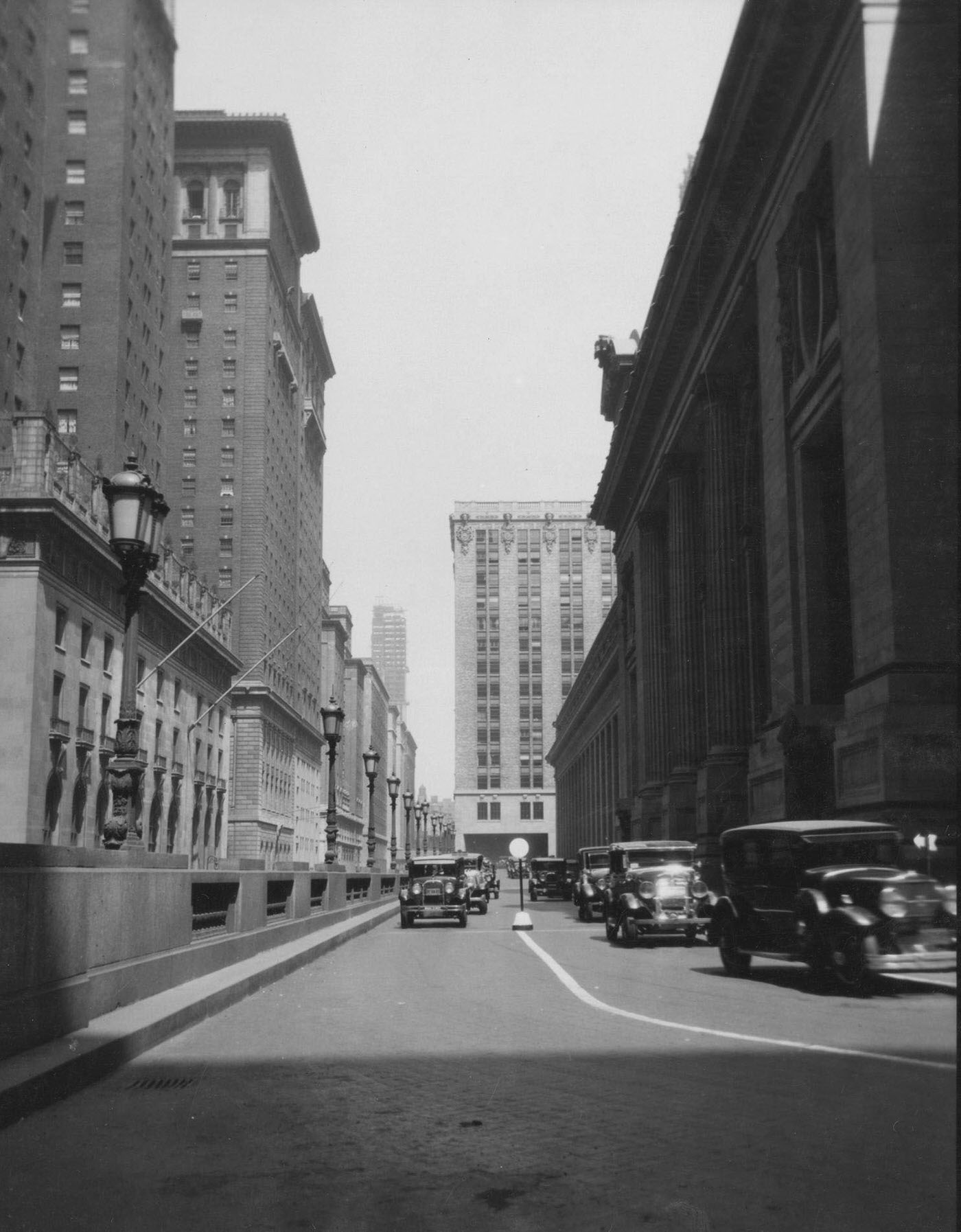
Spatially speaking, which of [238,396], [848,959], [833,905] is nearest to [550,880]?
[238,396]

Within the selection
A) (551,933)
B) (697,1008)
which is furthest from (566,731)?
(697,1008)

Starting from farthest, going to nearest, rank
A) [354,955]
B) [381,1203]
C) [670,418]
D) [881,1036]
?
1. [670,418]
2. [354,955]
3. [881,1036]
4. [381,1203]

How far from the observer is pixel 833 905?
22.1 feet

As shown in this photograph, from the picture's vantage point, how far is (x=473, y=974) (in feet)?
57.9

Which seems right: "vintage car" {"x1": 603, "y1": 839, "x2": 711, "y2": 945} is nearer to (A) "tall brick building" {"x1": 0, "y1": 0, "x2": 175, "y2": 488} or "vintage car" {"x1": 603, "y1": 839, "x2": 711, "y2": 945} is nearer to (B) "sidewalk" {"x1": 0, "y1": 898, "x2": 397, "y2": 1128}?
(B) "sidewalk" {"x1": 0, "y1": 898, "x2": 397, "y2": 1128}

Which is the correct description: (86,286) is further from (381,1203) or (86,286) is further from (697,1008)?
(381,1203)

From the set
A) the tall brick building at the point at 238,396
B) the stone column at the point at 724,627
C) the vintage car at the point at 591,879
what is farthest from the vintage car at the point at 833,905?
the tall brick building at the point at 238,396

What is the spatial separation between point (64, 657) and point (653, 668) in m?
23.3

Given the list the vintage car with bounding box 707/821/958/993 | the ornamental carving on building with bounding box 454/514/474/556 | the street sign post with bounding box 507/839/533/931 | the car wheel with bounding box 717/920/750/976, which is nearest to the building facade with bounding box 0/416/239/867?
the street sign post with bounding box 507/839/533/931

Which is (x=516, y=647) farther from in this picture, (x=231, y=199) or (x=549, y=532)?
(x=231, y=199)

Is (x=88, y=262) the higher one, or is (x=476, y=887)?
(x=88, y=262)

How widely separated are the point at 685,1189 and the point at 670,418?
4086 cm

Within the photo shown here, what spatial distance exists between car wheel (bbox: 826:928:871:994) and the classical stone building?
716 millimetres

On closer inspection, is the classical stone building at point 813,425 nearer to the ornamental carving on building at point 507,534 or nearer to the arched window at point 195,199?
the arched window at point 195,199
